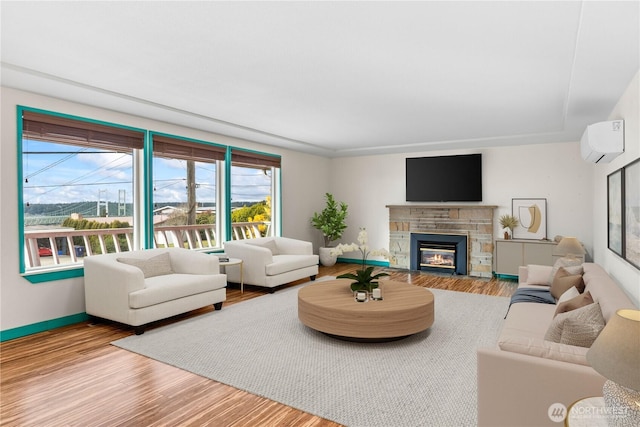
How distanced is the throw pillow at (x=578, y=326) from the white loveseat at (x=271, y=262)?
3.99 m

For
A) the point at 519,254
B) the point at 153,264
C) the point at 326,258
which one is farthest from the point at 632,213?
the point at 326,258

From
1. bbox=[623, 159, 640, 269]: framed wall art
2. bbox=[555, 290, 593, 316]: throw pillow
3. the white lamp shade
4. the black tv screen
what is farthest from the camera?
the black tv screen

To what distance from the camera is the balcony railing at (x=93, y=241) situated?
4.17 meters

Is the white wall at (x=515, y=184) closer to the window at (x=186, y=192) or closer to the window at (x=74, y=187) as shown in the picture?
the window at (x=186, y=192)

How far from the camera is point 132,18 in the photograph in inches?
96.0

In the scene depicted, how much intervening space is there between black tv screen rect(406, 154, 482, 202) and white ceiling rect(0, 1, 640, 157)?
2.17 m

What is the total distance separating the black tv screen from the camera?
7.39 meters

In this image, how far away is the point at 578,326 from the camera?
2074 mm

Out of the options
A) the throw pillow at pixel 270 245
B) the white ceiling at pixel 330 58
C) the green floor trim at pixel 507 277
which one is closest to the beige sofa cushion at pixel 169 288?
the throw pillow at pixel 270 245

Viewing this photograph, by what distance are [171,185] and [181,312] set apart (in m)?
2.16

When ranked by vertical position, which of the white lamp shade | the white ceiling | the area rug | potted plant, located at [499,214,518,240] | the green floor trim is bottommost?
the area rug

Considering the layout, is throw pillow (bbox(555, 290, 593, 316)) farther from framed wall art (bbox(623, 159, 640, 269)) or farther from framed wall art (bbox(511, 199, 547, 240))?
framed wall art (bbox(511, 199, 547, 240))

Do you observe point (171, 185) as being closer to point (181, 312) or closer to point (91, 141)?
point (91, 141)

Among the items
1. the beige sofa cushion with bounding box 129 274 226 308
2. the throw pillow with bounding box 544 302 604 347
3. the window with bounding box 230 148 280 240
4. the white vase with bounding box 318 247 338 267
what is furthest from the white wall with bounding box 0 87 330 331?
the throw pillow with bounding box 544 302 604 347
